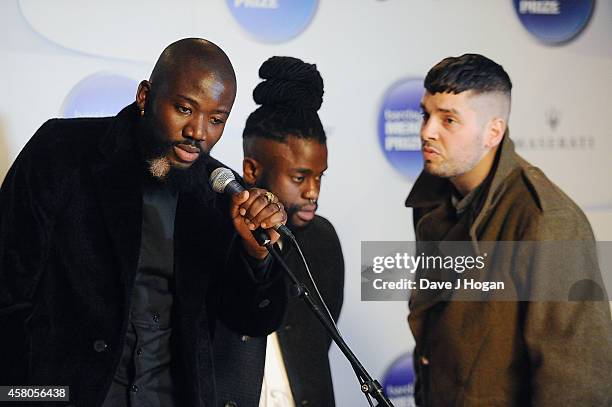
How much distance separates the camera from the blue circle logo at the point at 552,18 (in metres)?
3.00

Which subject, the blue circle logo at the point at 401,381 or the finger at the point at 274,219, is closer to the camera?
the finger at the point at 274,219

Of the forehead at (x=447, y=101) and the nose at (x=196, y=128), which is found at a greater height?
the forehead at (x=447, y=101)

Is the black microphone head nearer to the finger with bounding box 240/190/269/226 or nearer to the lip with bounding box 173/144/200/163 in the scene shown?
the finger with bounding box 240/190/269/226

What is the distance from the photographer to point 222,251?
2.42 m

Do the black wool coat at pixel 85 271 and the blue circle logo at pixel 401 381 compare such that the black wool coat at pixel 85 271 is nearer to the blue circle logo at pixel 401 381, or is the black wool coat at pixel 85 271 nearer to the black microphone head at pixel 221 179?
the black microphone head at pixel 221 179

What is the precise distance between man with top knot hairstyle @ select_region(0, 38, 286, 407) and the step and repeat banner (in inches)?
9.6

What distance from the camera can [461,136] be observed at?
9.12 feet

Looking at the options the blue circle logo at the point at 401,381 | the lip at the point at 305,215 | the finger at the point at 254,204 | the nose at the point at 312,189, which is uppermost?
the finger at the point at 254,204

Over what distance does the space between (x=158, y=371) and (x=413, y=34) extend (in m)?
1.40

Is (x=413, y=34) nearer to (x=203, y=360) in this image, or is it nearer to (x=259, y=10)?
(x=259, y=10)

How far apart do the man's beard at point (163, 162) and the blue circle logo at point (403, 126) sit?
727 millimetres

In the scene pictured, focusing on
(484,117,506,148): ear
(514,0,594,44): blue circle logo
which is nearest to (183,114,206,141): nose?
(484,117,506,148): ear

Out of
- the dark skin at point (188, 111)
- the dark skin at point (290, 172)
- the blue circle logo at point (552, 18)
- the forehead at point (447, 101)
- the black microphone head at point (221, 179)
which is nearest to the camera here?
the black microphone head at point (221, 179)

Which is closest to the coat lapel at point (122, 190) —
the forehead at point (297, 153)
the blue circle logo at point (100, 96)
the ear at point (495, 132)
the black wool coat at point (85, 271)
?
the black wool coat at point (85, 271)
